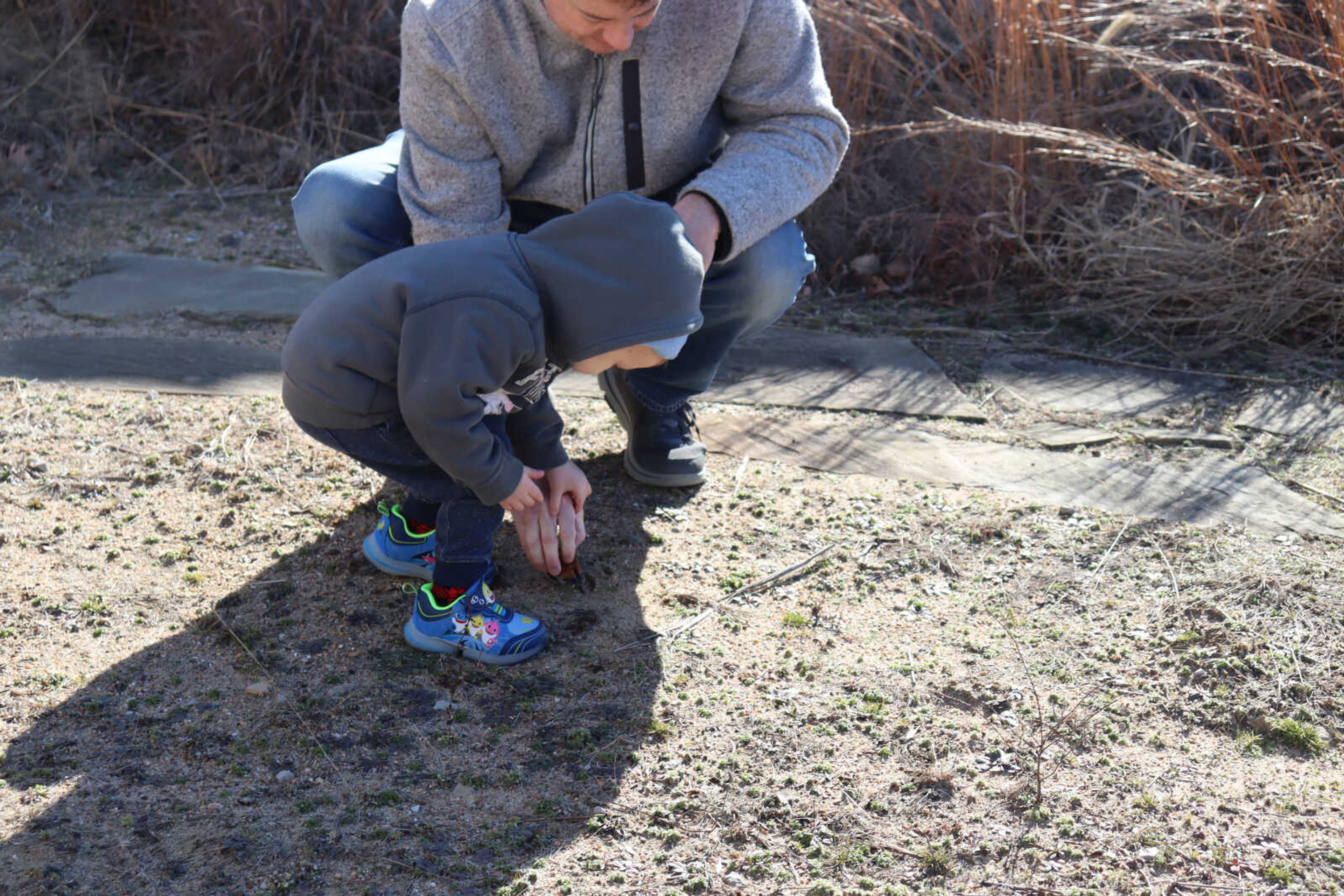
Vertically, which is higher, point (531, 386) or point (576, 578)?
point (531, 386)

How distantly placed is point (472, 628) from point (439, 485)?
0.22 metres

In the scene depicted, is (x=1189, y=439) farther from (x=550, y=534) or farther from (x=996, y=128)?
(x=550, y=534)

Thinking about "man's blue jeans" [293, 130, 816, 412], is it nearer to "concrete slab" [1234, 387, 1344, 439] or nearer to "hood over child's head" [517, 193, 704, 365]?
"hood over child's head" [517, 193, 704, 365]

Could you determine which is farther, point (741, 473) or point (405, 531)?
point (741, 473)

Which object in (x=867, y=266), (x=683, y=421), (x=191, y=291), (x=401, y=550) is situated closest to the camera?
(x=401, y=550)

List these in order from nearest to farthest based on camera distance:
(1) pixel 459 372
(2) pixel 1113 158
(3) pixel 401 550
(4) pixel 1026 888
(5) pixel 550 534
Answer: (4) pixel 1026 888, (1) pixel 459 372, (5) pixel 550 534, (3) pixel 401 550, (2) pixel 1113 158

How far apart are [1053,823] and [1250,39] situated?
107 inches

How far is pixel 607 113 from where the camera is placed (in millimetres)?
2090

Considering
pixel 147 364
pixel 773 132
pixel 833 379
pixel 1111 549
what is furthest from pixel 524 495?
pixel 147 364

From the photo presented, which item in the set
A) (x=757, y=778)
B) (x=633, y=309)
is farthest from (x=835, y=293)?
(x=757, y=778)

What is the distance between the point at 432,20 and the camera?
2.00 metres

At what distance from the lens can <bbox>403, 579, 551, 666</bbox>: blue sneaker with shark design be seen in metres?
1.83

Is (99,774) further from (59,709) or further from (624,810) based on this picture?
(624,810)

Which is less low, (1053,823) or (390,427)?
(390,427)
